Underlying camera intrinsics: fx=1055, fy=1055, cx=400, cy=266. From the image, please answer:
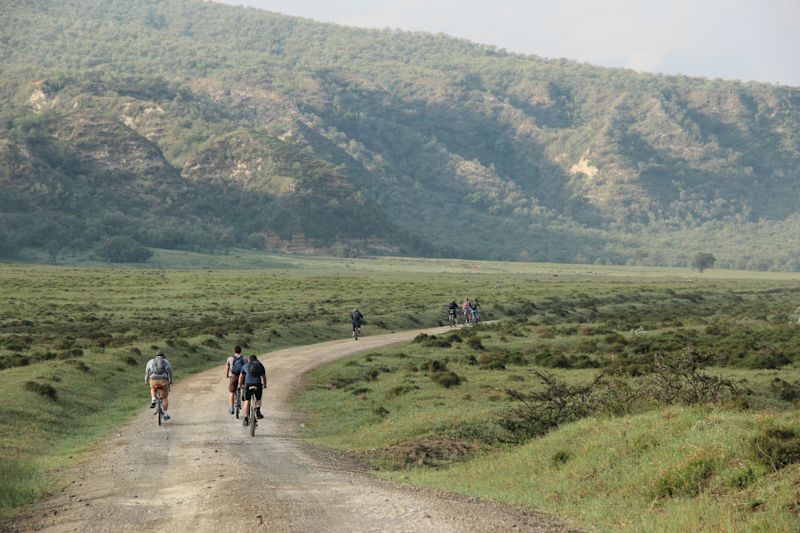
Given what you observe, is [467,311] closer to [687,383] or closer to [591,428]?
[687,383]

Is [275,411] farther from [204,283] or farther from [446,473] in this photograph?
[204,283]

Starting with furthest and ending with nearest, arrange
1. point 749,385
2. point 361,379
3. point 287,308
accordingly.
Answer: point 287,308, point 361,379, point 749,385

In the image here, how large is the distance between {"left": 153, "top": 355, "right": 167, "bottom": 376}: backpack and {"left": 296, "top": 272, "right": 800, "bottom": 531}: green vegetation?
4.73 m

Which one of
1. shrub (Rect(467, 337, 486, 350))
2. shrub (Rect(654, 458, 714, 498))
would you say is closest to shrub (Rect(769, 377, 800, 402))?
shrub (Rect(654, 458, 714, 498))

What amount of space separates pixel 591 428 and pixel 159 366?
46.5ft

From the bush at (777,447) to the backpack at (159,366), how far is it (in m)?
18.7

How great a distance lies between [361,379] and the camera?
142 feet

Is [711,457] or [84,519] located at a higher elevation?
[711,457]

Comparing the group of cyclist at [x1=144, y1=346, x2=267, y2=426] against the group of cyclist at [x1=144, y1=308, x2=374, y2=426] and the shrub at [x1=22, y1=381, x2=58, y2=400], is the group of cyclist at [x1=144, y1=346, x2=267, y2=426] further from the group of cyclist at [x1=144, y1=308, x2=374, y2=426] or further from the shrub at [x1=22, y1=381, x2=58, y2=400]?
the shrub at [x1=22, y1=381, x2=58, y2=400]

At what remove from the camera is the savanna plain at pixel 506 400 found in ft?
55.1

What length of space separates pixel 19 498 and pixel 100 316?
2471 inches

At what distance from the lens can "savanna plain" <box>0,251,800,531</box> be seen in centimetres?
1678

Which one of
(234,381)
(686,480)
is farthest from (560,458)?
(234,381)

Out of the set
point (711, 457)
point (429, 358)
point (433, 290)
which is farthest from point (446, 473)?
point (433, 290)
